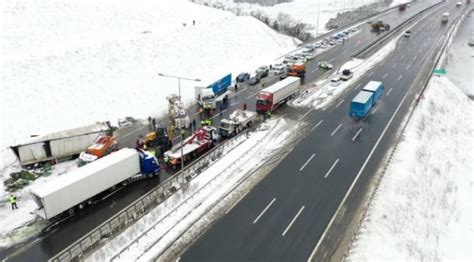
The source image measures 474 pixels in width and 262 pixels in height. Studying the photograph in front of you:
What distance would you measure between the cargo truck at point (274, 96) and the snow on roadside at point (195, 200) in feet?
19.8

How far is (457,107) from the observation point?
206 feet

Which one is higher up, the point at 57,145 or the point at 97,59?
the point at 97,59

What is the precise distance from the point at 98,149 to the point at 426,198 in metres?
33.6

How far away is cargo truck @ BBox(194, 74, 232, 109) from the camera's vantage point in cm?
5172

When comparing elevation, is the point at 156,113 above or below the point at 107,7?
below

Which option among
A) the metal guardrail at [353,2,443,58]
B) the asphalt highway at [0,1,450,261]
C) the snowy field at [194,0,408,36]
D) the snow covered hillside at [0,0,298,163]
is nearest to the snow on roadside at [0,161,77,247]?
the asphalt highway at [0,1,450,261]

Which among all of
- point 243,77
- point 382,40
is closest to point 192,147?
point 243,77

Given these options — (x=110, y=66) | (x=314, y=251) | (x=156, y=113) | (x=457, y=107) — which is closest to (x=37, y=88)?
(x=110, y=66)

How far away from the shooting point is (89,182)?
3048cm

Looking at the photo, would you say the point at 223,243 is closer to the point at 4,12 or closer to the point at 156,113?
the point at 156,113

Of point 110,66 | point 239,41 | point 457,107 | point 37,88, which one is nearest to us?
point 37,88

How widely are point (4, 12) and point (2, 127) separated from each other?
102ft

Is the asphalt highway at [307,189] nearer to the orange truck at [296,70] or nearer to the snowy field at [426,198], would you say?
the snowy field at [426,198]

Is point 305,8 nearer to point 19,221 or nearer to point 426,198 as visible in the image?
point 426,198
